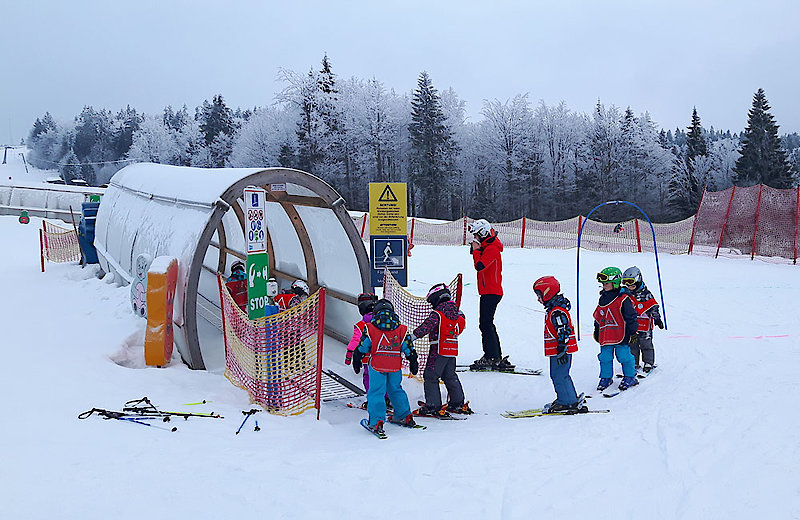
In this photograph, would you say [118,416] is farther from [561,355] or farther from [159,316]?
[561,355]

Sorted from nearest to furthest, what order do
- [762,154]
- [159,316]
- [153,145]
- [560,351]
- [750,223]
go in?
[560,351]
[159,316]
[750,223]
[762,154]
[153,145]

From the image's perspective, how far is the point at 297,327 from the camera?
6414 mm

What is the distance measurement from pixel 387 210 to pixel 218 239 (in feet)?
20.8

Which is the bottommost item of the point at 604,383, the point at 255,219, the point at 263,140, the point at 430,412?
the point at 430,412

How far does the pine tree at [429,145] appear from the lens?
47906 mm

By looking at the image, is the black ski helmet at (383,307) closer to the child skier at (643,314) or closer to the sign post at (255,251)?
the sign post at (255,251)

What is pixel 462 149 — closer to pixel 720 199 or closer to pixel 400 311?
pixel 720 199

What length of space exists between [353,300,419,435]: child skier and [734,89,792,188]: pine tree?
43218 mm

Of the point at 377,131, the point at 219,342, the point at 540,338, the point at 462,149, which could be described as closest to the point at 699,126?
the point at 462,149

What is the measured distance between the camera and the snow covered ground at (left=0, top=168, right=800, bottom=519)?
3.77m

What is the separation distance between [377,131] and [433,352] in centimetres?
4518

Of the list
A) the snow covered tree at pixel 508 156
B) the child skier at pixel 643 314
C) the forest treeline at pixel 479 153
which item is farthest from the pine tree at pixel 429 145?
the child skier at pixel 643 314

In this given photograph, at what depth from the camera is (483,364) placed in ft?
26.2

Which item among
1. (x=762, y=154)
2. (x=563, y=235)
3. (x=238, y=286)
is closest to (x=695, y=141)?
(x=762, y=154)
